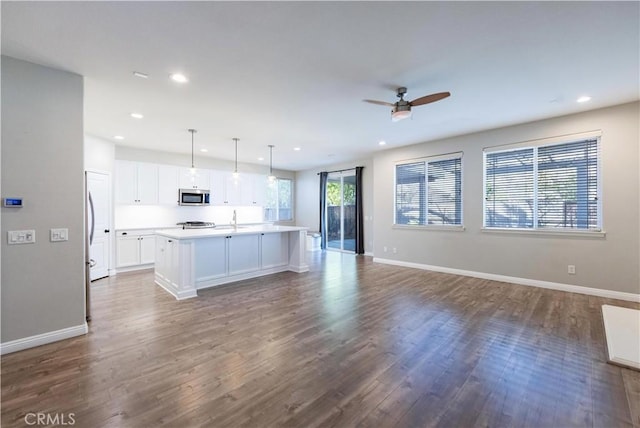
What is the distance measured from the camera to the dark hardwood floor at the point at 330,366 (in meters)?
1.82

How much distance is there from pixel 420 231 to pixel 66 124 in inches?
241

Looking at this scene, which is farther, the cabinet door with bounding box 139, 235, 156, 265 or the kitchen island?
the cabinet door with bounding box 139, 235, 156, 265

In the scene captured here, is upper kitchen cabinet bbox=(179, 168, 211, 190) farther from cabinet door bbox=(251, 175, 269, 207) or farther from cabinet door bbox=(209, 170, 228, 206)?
cabinet door bbox=(251, 175, 269, 207)

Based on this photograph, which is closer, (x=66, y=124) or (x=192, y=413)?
(x=192, y=413)

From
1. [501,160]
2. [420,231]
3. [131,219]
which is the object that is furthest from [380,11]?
[131,219]

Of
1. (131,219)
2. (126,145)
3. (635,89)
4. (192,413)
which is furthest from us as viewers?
(131,219)

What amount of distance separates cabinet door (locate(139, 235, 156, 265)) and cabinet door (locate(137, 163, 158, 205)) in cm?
89

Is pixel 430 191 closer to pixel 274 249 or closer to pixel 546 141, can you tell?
pixel 546 141

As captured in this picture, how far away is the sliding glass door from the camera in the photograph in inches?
343

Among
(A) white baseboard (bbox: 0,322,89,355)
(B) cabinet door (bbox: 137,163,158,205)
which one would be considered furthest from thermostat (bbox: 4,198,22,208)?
(B) cabinet door (bbox: 137,163,158,205)

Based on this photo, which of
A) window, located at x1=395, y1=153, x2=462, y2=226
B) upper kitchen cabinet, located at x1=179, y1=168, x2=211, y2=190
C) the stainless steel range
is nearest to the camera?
window, located at x1=395, y1=153, x2=462, y2=226

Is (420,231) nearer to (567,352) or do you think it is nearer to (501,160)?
(501,160)

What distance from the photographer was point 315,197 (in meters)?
9.70

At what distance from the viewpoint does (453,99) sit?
3.70 m
